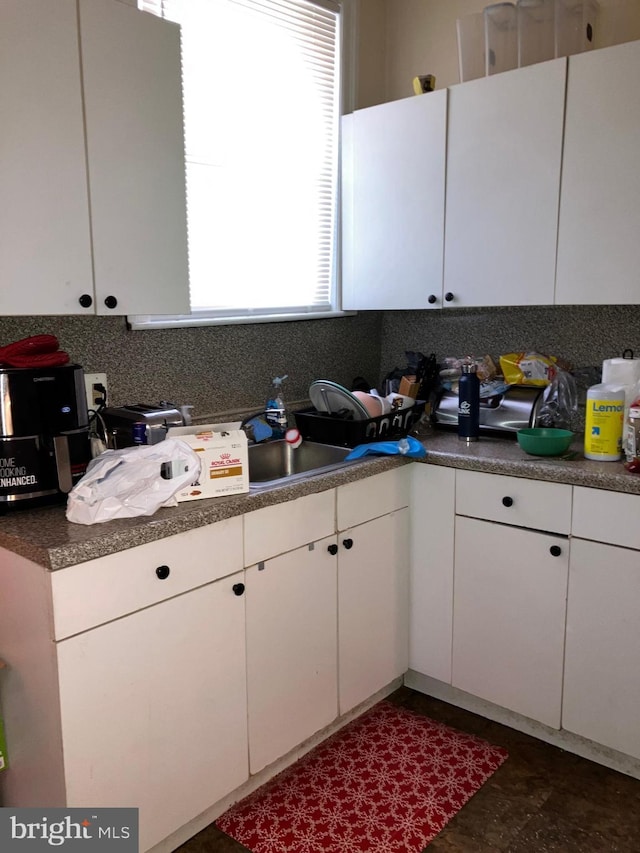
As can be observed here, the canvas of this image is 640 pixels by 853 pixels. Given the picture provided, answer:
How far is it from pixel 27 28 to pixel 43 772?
5.49ft

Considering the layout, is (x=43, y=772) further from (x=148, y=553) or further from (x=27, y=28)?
(x=27, y=28)

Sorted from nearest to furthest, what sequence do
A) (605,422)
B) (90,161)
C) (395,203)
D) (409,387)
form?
1. (90,161)
2. (605,422)
3. (395,203)
4. (409,387)

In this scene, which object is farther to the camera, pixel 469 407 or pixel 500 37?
pixel 469 407

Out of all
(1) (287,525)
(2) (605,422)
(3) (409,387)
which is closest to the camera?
(1) (287,525)

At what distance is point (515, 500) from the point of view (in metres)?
2.18

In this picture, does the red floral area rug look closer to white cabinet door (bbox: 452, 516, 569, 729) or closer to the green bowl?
white cabinet door (bbox: 452, 516, 569, 729)

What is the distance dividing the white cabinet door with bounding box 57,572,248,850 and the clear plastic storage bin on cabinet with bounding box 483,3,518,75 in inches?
72.9

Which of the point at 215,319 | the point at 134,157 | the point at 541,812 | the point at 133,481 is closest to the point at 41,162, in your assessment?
the point at 134,157

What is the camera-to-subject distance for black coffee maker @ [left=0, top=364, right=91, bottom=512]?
1.63 m

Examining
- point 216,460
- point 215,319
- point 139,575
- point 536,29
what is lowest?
point 139,575

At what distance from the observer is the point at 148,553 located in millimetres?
1624

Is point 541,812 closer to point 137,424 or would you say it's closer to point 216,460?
point 216,460

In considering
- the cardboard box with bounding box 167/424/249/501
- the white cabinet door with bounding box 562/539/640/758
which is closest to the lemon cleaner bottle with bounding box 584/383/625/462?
the white cabinet door with bounding box 562/539/640/758

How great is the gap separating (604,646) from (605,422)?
2.13 ft
